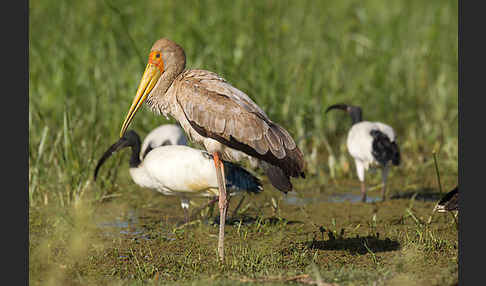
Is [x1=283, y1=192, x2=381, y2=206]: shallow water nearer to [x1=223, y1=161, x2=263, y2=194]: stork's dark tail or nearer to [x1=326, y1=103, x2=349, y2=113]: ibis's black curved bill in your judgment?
[x1=223, y1=161, x2=263, y2=194]: stork's dark tail

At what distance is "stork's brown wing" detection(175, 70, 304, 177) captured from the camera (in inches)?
208

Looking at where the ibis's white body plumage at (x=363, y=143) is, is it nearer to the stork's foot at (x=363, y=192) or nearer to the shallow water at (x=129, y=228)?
the stork's foot at (x=363, y=192)

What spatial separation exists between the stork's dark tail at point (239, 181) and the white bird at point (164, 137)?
1.21 m

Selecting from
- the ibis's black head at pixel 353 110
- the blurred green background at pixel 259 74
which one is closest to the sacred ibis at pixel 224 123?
the blurred green background at pixel 259 74

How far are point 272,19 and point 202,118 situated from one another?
172 inches

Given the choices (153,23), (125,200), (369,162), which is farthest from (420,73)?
(125,200)

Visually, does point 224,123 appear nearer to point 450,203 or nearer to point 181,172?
point 181,172

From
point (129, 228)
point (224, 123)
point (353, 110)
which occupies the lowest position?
point (129, 228)

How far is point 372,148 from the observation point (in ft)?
24.5

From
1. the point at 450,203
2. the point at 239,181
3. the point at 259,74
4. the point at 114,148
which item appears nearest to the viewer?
the point at 450,203

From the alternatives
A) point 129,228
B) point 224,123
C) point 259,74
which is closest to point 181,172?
point 129,228

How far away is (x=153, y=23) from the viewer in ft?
35.7

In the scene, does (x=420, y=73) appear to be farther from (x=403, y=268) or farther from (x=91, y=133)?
(x=403, y=268)

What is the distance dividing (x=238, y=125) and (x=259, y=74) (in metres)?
3.20
